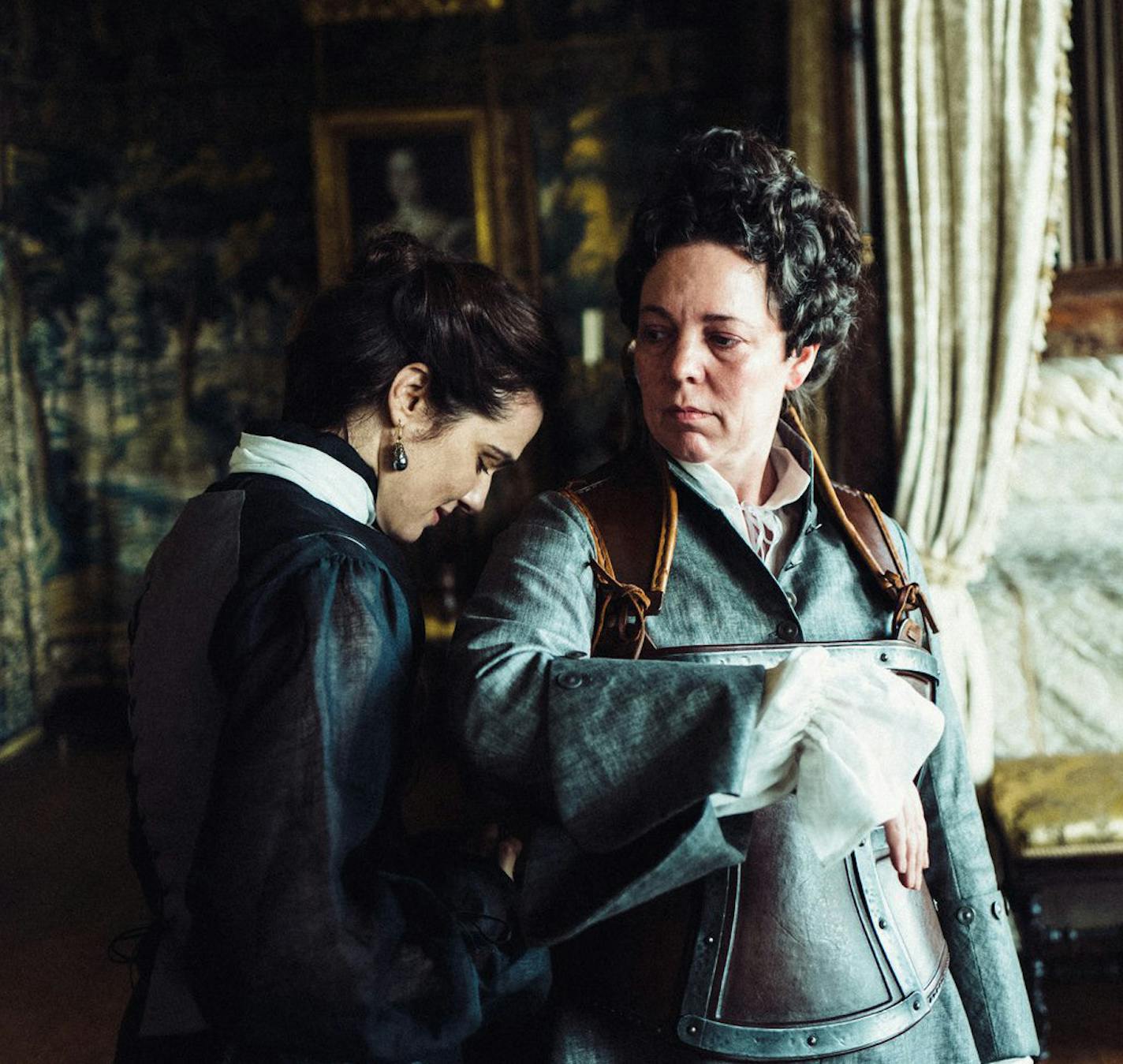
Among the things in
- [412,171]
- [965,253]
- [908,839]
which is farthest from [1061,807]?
[412,171]

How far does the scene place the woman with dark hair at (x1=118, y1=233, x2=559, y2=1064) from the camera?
43.1 inches

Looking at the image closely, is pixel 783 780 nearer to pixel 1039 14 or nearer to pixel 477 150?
pixel 1039 14

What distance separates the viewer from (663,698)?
1135 millimetres

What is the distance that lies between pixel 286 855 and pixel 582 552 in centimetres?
48

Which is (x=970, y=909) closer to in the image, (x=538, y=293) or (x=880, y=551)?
(x=880, y=551)

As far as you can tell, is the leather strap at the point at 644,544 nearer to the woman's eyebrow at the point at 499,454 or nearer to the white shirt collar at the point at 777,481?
the white shirt collar at the point at 777,481

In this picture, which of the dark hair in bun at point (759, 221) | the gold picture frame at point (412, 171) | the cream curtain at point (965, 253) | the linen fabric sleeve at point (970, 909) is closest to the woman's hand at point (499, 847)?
the linen fabric sleeve at point (970, 909)

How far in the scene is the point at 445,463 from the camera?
4.94 feet

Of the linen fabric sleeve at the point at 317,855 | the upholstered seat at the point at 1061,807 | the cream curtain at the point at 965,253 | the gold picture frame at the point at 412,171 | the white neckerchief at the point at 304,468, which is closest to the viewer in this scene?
the linen fabric sleeve at the point at 317,855

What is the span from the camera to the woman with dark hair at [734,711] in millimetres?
1125

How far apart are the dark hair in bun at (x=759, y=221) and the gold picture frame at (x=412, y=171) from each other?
169 inches

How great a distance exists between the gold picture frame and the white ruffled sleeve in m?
4.77

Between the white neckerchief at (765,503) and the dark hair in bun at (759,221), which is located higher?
the dark hair in bun at (759,221)

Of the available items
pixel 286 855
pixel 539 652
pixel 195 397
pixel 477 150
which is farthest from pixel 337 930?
pixel 195 397
